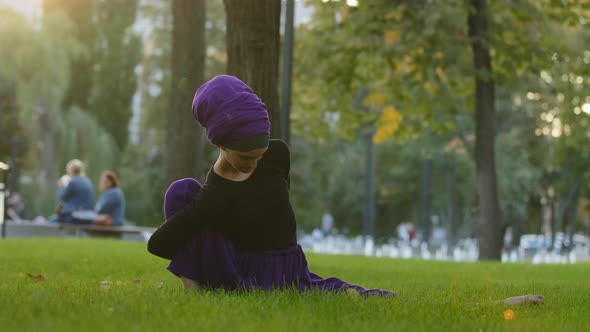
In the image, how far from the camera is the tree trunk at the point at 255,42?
8352mm

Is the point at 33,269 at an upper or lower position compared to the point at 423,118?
lower

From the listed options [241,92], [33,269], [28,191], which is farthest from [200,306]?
[28,191]

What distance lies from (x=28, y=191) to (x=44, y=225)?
1220cm

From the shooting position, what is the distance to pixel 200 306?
4.32 m

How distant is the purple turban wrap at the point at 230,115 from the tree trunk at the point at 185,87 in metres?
9.39

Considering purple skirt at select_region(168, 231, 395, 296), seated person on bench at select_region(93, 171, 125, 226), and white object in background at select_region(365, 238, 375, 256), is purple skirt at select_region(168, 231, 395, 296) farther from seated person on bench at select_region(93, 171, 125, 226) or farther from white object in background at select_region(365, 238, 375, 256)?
white object in background at select_region(365, 238, 375, 256)

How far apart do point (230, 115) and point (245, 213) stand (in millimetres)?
602

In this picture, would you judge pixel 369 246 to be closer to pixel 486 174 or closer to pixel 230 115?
pixel 486 174

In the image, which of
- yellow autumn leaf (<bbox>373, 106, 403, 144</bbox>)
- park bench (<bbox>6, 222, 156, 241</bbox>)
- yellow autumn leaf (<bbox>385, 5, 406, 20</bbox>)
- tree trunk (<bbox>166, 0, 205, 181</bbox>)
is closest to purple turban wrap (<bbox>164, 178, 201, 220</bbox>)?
tree trunk (<bbox>166, 0, 205, 181</bbox>)

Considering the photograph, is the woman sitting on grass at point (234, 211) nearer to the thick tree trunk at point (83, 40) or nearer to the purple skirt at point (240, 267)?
the purple skirt at point (240, 267)

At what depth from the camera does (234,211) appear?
15.8 feet

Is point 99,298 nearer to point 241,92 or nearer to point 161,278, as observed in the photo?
point 241,92

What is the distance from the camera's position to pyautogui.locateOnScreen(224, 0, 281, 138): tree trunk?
27.4ft

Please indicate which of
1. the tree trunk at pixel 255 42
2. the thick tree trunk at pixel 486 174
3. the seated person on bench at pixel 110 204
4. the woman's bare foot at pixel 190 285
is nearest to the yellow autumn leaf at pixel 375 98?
the thick tree trunk at pixel 486 174
